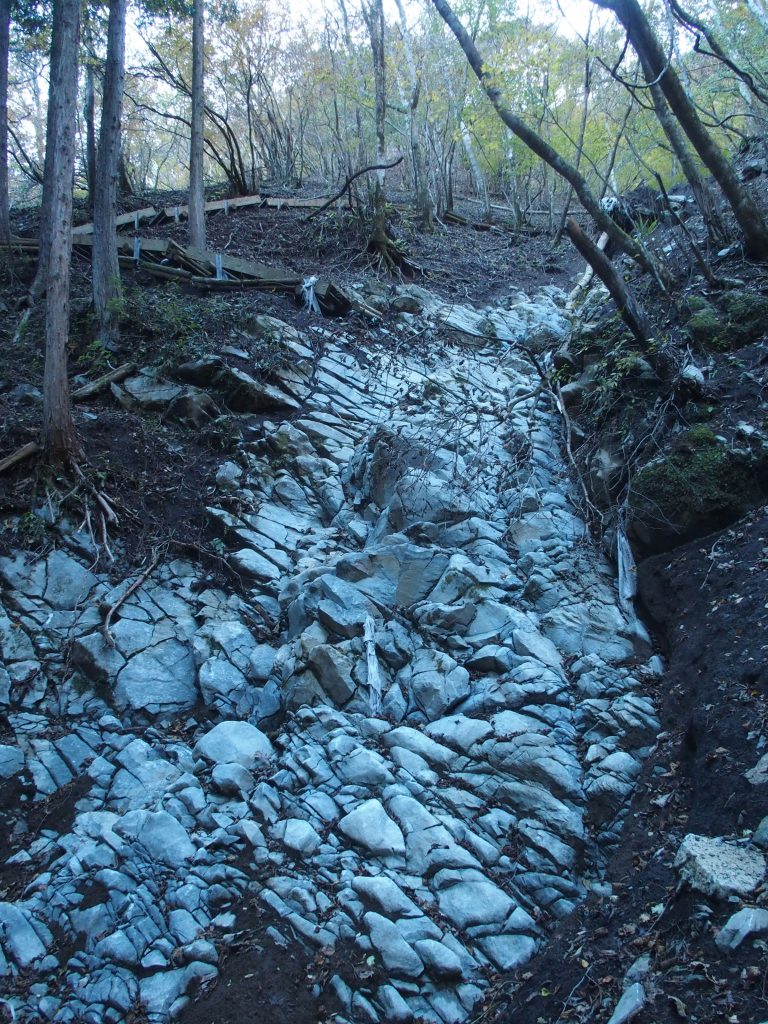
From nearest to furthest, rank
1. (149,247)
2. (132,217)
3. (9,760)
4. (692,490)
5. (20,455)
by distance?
(9,760) < (692,490) < (20,455) < (149,247) < (132,217)

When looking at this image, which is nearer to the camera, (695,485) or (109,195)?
(695,485)

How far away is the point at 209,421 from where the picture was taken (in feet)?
24.9

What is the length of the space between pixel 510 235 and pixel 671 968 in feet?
56.2

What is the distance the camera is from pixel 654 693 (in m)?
4.40

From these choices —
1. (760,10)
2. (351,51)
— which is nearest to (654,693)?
(760,10)

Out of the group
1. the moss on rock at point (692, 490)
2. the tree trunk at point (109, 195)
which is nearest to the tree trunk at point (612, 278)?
the moss on rock at point (692, 490)

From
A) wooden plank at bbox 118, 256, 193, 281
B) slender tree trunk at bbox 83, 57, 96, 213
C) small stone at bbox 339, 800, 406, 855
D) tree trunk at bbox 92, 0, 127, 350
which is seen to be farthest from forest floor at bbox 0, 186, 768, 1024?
slender tree trunk at bbox 83, 57, 96, 213

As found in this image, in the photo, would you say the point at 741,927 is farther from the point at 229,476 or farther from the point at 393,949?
the point at 229,476

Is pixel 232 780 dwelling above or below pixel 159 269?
below

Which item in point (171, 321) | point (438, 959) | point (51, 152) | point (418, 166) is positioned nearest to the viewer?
point (438, 959)

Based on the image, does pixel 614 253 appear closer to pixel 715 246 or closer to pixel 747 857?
pixel 715 246

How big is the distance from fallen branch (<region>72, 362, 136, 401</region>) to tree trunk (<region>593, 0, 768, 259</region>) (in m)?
6.23

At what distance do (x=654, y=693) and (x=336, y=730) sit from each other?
7.39 feet

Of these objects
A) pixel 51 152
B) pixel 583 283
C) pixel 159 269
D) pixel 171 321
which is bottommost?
pixel 583 283
